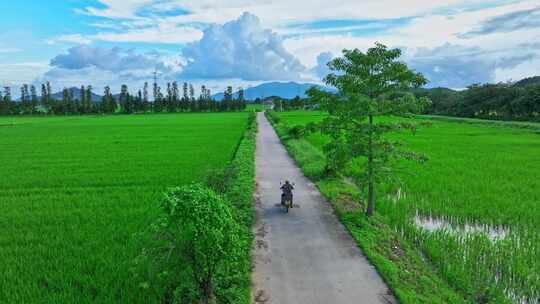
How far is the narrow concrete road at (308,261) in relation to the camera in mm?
6000

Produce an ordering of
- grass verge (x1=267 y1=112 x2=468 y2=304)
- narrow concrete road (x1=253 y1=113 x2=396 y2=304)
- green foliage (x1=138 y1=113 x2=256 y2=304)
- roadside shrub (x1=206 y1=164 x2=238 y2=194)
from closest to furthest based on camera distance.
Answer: green foliage (x1=138 y1=113 x2=256 y2=304) < narrow concrete road (x1=253 y1=113 x2=396 y2=304) < grass verge (x1=267 y1=112 x2=468 y2=304) < roadside shrub (x1=206 y1=164 x2=238 y2=194)

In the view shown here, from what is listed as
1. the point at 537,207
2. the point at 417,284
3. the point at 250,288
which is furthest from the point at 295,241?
the point at 537,207

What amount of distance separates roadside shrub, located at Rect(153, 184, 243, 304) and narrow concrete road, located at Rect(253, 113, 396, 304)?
1.04m

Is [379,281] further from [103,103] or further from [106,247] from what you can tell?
[103,103]

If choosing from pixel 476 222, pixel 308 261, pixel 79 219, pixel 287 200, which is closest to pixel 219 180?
pixel 287 200

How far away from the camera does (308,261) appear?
7219 millimetres

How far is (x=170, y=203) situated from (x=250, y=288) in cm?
242

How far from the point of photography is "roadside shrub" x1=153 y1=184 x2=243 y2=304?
→ 5113 millimetres

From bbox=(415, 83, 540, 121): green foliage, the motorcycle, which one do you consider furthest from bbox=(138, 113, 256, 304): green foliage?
bbox=(415, 83, 540, 121): green foliage

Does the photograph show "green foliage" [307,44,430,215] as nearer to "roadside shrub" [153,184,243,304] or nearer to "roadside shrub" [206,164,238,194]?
"roadside shrub" [206,164,238,194]

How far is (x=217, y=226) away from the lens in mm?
5262

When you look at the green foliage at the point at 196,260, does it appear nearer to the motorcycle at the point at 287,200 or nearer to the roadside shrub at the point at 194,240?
the roadside shrub at the point at 194,240

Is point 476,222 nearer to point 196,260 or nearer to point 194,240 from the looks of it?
point 196,260

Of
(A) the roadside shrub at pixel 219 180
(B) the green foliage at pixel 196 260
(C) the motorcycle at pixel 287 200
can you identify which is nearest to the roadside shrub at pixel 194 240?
(B) the green foliage at pixel 196 260
